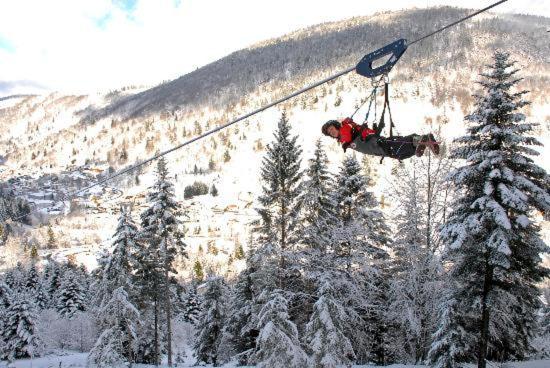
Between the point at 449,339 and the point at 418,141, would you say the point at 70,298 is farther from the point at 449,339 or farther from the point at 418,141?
the point at 418,141

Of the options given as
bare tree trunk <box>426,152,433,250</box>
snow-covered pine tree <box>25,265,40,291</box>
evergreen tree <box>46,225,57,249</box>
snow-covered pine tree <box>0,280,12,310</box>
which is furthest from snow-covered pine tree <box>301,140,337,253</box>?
evergreen tree <box>46,225,57,249</box>

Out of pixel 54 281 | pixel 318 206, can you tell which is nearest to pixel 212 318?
pixel 318 206

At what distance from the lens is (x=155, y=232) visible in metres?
Answer: 30.3

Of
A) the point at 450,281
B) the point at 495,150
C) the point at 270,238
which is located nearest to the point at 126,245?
the point at 270,238

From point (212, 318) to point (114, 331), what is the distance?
409 inches

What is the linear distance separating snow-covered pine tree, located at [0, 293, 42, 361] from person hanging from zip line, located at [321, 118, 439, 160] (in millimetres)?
43395

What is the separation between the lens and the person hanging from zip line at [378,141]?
9.38m

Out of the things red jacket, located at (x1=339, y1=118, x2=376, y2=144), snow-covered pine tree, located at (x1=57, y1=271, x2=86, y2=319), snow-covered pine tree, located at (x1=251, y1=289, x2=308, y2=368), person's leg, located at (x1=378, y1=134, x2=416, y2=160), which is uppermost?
red jacket, located at (x1=339, y1=118, x2=376, y2=144)

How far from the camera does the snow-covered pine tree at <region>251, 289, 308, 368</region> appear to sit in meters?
19.3

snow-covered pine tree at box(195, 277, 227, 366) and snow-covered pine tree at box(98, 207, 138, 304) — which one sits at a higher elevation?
snow-covered pine tree at box(98, 207, 138, 304)

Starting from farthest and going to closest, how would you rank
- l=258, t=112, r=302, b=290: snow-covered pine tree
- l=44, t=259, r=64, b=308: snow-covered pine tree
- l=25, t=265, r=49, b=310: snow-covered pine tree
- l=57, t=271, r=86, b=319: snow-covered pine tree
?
l=44, t=259, r=64, b=308: snow-covered pine tree, l=25, t=265, r=49, b=310: snow-covered pine tree, l=57, t=271, r=86, b=319: snow-covered pine tree, l=258, t=112, r=302, b=290: snow-covered pine tree

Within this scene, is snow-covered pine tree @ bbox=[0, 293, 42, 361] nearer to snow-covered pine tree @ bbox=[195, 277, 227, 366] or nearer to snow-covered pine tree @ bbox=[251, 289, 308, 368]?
snow-covered pine tree @ bbox=[195, 277, 227, 366]

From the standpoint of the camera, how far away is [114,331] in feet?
90.3

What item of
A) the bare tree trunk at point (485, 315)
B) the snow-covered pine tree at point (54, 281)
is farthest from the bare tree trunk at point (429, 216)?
the snow-covered pine tree at point (54, 281)
